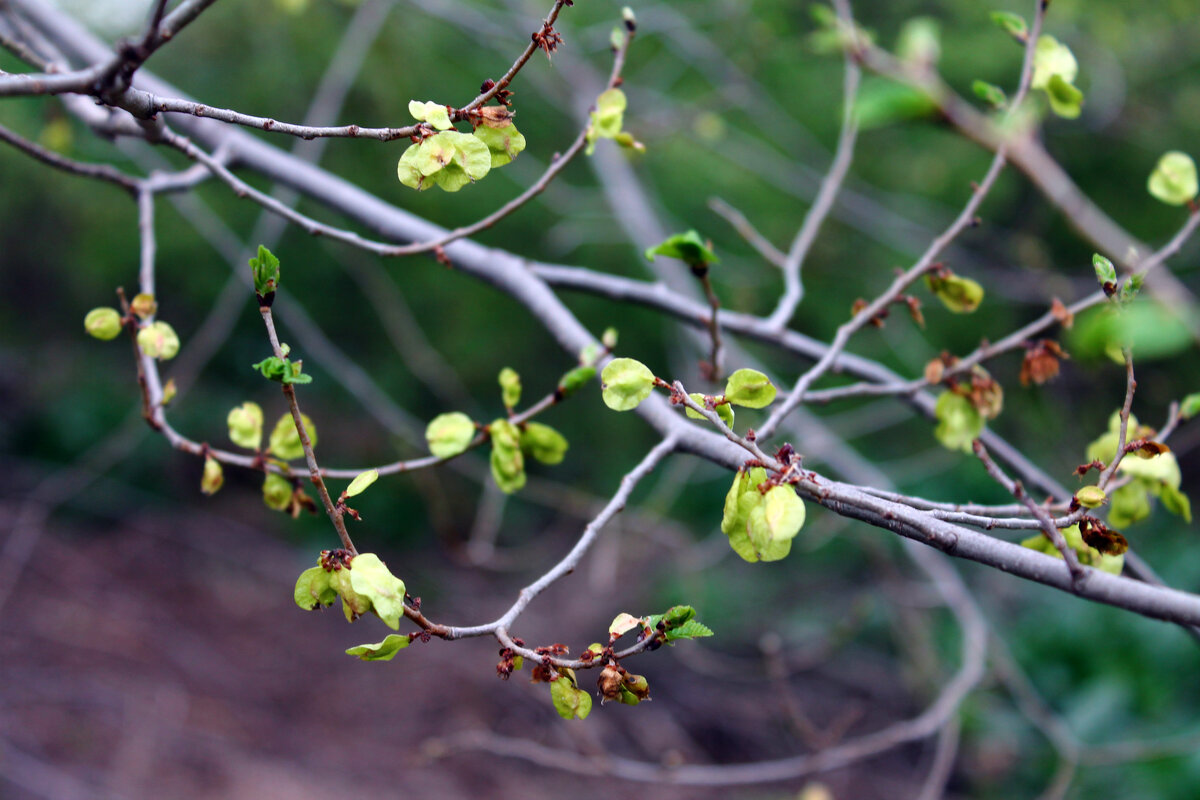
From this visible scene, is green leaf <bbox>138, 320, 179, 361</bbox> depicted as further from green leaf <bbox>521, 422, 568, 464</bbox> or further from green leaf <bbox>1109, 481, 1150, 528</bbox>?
green leaf <bbox>1109, 481, 1150, 528</bbox>

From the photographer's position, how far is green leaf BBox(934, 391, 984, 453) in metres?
0.80

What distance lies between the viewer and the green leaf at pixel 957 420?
2.61 feet

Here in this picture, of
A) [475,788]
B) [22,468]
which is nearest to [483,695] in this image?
[475,788]

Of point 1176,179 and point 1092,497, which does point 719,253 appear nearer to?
point 1176,179

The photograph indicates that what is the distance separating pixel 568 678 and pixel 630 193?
6.38 ft

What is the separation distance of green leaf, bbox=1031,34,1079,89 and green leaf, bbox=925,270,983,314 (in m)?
0.23

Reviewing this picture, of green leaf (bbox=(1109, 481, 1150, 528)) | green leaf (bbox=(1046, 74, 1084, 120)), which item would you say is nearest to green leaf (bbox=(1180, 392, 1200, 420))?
green leaf (bbox=(1109, 481, 1150, 528))

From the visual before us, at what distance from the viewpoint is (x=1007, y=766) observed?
2643 mm

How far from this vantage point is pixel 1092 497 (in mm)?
546

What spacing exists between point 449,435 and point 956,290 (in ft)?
1.96

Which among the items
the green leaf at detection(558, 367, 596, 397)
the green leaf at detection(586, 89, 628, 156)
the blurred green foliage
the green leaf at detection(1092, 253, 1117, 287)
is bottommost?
the green leaf at detection(558, 367, 596, 397)

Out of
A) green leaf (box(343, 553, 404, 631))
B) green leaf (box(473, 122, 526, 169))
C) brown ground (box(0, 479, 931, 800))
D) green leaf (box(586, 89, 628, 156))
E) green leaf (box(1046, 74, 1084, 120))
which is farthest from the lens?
brown ground (box(0, 479, 931, 800))

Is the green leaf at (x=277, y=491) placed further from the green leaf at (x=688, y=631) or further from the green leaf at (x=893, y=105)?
the green leaf at (x=893, y=105)

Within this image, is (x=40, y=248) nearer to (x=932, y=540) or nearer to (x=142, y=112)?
(x=142, y=112)
